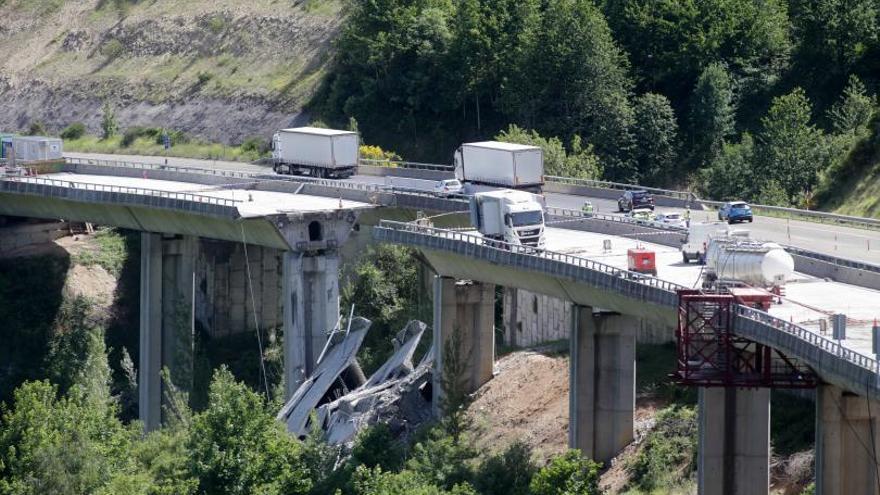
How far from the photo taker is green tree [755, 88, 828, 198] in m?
94.8

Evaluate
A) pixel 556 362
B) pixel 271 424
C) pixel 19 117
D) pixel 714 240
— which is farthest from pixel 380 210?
pixel 19 117

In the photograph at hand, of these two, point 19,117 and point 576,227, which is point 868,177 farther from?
point 19,117

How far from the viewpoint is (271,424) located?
216 feet

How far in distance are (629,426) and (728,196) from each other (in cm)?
3512

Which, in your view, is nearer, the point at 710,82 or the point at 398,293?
the point at 398,293

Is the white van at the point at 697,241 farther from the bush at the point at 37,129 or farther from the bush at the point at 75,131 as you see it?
the bush at the point at 37,129

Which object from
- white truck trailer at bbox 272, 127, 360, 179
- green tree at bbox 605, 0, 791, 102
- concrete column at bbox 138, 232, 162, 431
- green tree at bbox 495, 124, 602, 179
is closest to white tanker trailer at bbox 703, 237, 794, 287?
concrete column at bbox 138, 232, 162, 431

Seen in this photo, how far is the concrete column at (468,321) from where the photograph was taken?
74.6m

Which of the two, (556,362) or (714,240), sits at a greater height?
(714,240)

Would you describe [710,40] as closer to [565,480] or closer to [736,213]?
[736,213]

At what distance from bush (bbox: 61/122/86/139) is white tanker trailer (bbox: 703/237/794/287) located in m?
91.7

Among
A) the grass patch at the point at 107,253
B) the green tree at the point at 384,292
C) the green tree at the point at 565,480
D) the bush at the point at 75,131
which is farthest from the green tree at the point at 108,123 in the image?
the green tree at the point at 565,480

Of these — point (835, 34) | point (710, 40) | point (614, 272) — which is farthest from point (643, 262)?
point (710, 40)

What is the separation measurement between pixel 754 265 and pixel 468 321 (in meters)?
21.1
